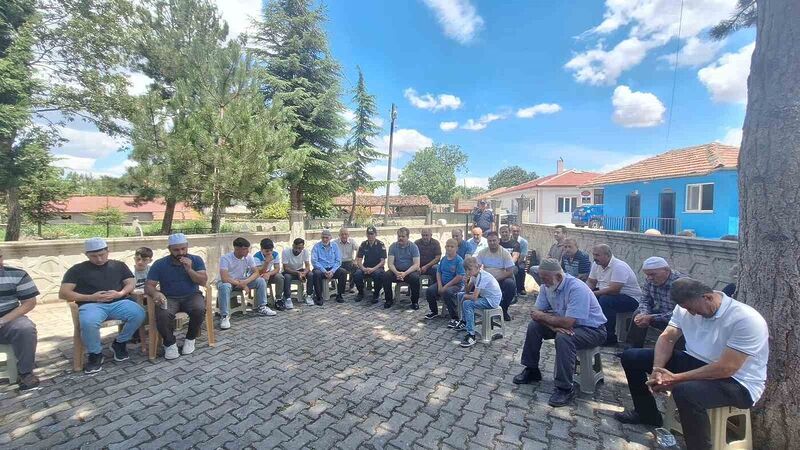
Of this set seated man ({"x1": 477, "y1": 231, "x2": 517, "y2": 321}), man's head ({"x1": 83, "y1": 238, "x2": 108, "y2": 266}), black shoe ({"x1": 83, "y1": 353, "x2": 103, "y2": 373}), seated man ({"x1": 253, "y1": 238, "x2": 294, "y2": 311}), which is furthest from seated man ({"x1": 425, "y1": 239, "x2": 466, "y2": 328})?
man's head ({"x1": 83, "y1": 238, "x2": 108, "y2": 266})

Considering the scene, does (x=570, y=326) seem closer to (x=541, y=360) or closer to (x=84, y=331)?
(x=541, y=360)

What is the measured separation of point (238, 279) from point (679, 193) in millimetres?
16433

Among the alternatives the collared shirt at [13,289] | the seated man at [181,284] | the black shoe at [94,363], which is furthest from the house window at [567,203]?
the collared shirt at [13,289]

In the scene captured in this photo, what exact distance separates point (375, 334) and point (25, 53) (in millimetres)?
10276

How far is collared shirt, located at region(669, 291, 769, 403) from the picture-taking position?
2.05 metres

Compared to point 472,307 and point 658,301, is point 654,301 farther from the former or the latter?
point 472,307

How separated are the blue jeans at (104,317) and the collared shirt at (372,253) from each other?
352 centimetres

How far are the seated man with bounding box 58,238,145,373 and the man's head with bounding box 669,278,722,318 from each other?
486 cm

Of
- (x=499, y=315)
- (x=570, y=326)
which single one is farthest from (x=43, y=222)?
(x=570, y=326)

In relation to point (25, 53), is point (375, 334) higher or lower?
lower

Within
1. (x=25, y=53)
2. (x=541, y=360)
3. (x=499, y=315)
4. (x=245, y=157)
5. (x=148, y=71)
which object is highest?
(x=148, y=71)

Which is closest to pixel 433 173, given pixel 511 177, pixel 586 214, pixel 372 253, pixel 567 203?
pixel 511 177

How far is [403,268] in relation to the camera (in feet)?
20.3

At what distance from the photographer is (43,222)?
13.6 meters
